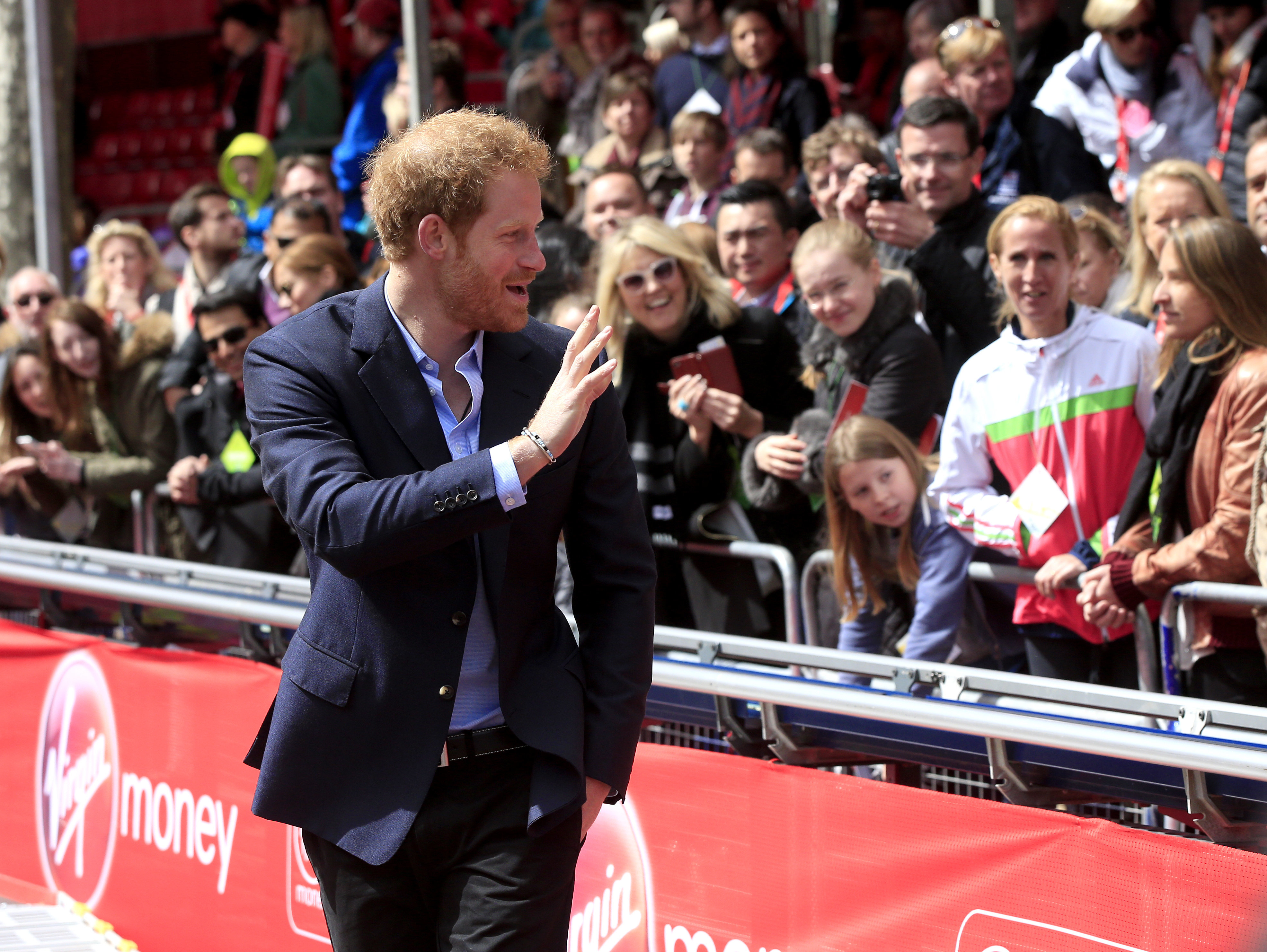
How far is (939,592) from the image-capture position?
4.05 meters

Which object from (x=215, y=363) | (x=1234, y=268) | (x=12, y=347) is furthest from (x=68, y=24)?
(x=1234, y=268)

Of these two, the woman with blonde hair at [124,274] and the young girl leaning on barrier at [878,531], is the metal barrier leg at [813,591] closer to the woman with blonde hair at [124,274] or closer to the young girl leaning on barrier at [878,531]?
the young girl leaning on barrier at [878,531]

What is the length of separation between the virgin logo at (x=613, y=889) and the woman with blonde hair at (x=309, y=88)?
774 centimetres

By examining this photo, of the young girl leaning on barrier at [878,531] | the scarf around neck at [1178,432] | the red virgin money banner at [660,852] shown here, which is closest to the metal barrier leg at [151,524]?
the red virgin money banner at [660,852]

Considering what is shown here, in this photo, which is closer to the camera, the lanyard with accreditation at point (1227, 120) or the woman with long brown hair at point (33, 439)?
the lanyard with accreditation at point (1227, 120)

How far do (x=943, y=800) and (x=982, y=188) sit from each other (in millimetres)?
3224

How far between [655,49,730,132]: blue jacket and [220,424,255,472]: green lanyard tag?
9.33 feet

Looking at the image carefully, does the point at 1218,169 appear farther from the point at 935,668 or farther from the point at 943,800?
the point at 943,800

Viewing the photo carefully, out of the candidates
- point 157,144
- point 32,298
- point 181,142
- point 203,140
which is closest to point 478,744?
point 32,298

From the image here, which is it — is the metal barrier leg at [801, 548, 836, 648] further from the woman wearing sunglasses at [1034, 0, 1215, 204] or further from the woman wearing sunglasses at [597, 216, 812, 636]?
the woman wearing sunglasses at [1034, 0, 1215, 204]

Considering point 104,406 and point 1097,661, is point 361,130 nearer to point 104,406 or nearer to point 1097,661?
point 104,406

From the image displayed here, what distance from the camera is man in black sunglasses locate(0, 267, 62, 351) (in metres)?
7.59

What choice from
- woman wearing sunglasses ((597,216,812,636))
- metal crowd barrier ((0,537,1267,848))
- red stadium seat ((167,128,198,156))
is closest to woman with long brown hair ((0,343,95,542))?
woman wearing sunglasses ((597,216,812,636))

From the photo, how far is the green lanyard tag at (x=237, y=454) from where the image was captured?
19.6ft
